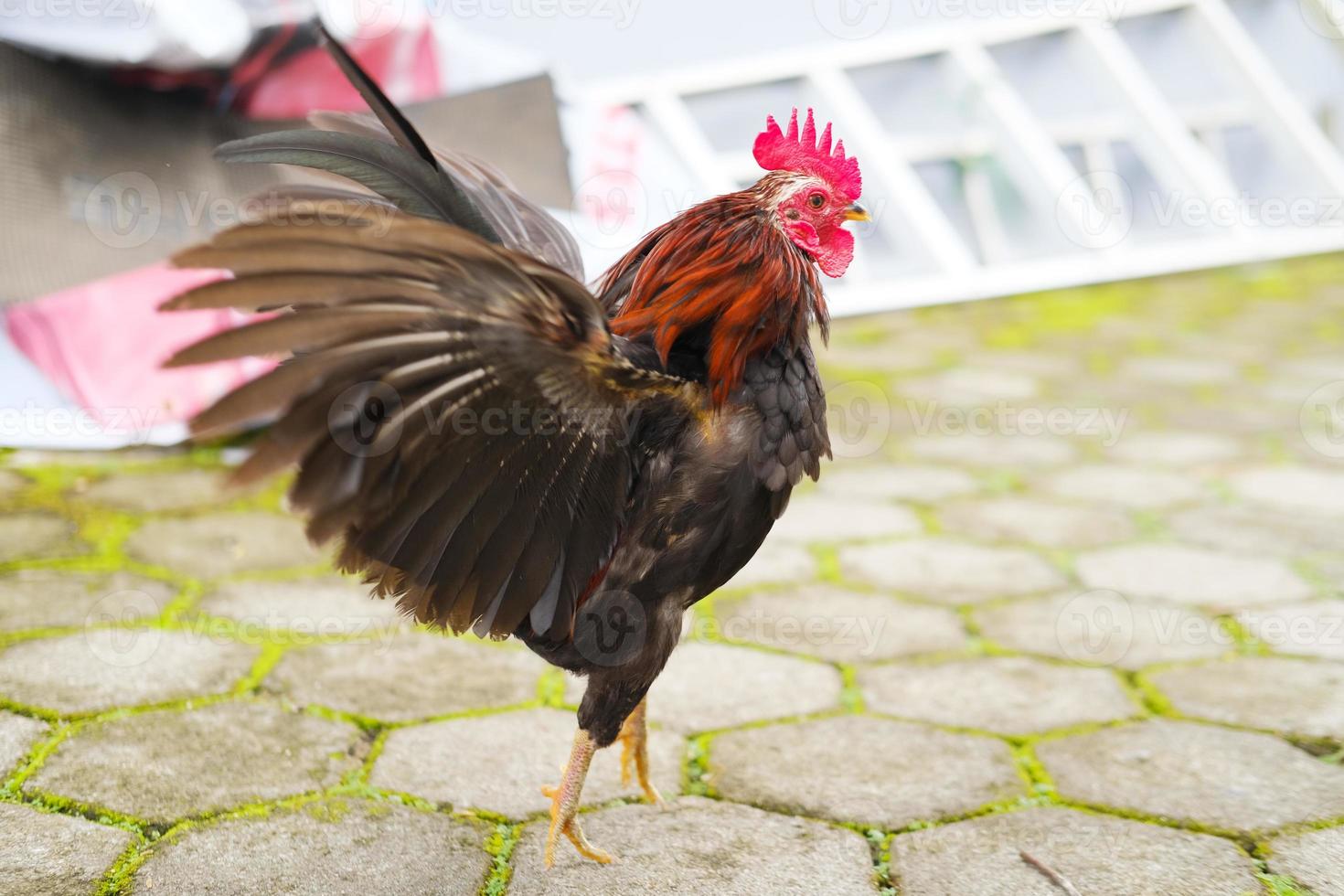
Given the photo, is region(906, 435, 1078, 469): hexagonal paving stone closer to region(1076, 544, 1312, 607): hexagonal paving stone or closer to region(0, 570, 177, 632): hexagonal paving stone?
region(1076, 544, 1312, 607): hexagonal paving stone

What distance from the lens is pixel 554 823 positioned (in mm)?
2002

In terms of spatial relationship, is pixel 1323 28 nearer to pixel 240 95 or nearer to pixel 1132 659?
pixel 1132 659

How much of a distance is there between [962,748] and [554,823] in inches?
38.2

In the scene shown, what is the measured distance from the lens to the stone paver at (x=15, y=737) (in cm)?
219

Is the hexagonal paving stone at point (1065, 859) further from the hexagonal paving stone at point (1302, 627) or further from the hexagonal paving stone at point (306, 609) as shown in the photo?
the hexagonal paving stone at point (306, 609)

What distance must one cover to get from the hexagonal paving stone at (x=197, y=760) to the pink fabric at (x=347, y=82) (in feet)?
7.12

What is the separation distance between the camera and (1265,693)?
267cm

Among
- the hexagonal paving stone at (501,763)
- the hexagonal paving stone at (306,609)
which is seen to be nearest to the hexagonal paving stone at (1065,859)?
the hexagonal paving stone at (501,763)

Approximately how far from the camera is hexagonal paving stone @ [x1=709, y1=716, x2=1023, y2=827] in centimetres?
223

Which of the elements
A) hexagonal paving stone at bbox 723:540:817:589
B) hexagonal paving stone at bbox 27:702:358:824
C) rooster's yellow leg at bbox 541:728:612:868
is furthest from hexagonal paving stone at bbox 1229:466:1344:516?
hexagonal paving stone at bbox 27:702:358:824

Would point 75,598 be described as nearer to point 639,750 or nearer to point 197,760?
point 197,760

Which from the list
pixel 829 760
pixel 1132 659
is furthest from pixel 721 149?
pixel 829 760

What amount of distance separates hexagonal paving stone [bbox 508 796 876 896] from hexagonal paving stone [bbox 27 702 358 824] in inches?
20.7

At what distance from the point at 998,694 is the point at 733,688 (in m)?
0.65
